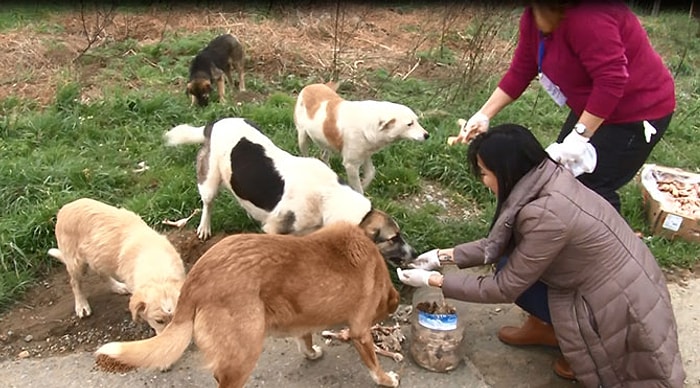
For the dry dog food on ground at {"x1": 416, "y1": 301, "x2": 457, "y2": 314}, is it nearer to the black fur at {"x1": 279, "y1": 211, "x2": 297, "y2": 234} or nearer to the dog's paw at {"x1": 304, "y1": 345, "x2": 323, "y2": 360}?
the dog's paw at {"x1": 304, "y1": 345, "x2": 323, "y2": 360}

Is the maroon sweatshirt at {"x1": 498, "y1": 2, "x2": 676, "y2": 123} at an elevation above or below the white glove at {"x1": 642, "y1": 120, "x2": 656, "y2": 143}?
above

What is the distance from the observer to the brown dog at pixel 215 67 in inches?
281

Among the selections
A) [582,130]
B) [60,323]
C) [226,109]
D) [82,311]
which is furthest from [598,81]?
[226,109]

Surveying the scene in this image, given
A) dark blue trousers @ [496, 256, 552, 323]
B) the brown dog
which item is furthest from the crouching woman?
the brown dog

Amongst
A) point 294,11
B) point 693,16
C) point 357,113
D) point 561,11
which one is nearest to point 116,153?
point 357,113

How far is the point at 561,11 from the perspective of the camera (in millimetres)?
3145

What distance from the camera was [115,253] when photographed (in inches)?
149

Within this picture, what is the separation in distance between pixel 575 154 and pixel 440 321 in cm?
113

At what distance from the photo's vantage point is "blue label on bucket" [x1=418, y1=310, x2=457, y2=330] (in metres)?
3.37

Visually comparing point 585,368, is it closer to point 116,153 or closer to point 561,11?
point 561,11

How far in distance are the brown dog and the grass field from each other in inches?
8.0

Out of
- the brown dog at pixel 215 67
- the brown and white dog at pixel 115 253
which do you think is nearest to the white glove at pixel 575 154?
the brown and white dog at pixel 115 253

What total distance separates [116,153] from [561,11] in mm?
4017

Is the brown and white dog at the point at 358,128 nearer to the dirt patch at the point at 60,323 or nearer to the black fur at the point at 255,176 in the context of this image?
the black fur at the point at 255,176
